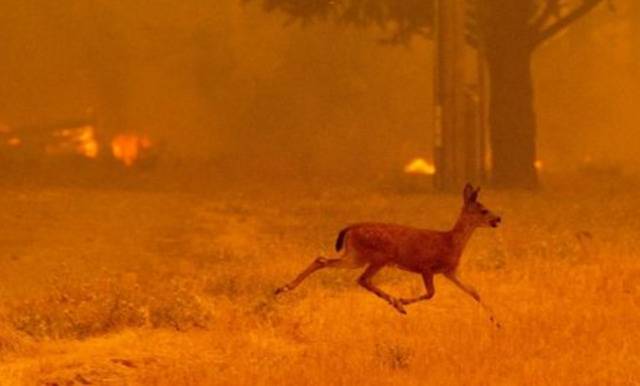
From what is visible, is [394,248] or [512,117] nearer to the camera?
[394,248]

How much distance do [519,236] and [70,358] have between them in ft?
25.5

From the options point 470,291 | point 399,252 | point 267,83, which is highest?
point 267,83

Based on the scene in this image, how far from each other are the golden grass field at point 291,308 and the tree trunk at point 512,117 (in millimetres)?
6121

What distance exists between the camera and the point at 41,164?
31.6 meters

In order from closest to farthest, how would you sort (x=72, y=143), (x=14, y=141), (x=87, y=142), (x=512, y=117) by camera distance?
1. (x=512, y=117)
2. (x=14, y=141)
3. (x=72, y=143)
4. (x=87, y=142)

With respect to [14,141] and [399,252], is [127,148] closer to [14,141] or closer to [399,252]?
[14,141]

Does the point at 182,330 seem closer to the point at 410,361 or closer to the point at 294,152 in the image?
the point at 410,361

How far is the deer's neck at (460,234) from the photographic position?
8805mm

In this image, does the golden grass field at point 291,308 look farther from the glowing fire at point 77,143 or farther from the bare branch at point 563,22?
the glowing fire at point 77,143

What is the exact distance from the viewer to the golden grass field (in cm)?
734

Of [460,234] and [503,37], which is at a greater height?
[503,37]

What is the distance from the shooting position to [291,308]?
946 centimetres

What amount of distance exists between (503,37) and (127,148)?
54.2 feet

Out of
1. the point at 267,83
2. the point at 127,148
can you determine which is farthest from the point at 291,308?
the point at 267,83
